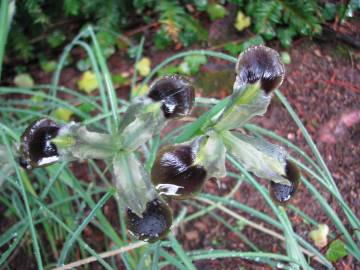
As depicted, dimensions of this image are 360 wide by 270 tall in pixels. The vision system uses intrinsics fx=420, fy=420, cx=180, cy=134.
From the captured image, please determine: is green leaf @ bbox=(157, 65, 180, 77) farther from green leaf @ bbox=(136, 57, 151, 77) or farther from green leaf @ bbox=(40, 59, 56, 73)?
green leaf @ bbox=(40, 59, 56, 73)

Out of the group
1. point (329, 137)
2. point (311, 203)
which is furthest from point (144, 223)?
point (329, 137)

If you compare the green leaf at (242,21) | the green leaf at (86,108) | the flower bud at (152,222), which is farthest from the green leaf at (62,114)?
the flower bud at (152,222)

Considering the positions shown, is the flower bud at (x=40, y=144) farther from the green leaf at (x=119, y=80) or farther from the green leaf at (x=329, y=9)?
the green leaf at (x=329, y=9)

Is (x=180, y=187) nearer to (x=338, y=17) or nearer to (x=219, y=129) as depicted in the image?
(x=219, y=129)

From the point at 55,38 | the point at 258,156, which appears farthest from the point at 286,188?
the point at 55,38

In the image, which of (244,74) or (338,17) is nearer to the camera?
(244,74)

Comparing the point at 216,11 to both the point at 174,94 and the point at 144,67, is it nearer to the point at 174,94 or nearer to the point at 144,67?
the point at 144,67
